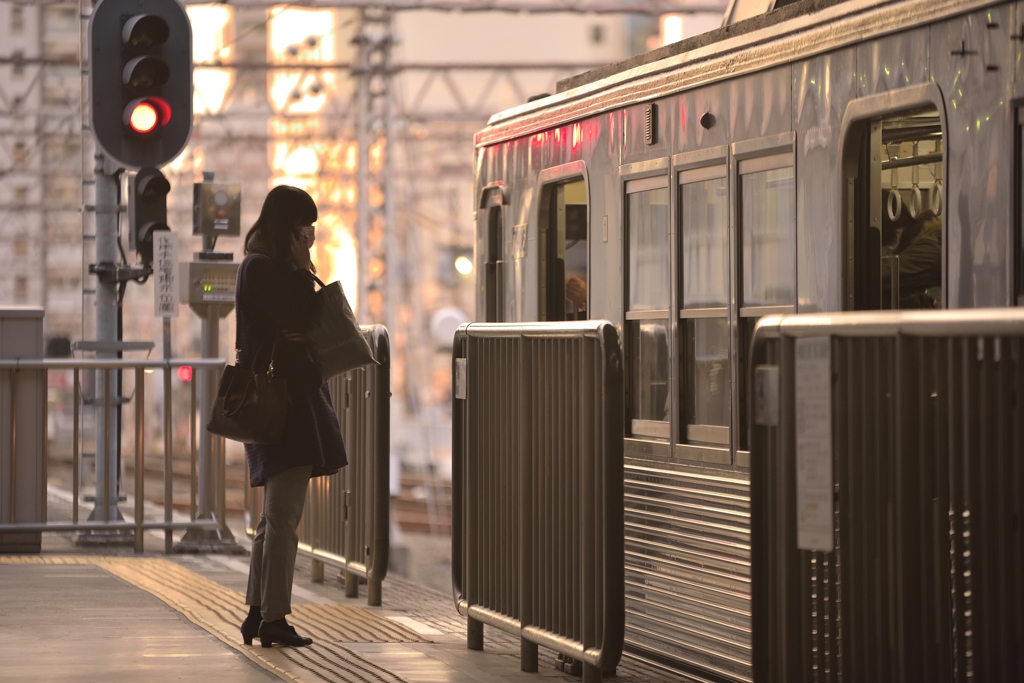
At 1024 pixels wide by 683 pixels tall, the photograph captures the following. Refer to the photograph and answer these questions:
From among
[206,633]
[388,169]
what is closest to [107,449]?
[206,633]

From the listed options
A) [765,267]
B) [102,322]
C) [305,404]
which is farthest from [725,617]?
[102,322]

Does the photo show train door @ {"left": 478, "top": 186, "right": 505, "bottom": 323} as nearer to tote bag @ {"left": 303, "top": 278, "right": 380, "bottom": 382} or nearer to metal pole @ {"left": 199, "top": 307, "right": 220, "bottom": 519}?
tote bag @ {"left": 303, "top": 278, "right": 380, "bottom": 382}

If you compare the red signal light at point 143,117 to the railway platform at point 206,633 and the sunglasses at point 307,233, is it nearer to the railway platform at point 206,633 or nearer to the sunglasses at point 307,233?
the railway platform at point 206,633

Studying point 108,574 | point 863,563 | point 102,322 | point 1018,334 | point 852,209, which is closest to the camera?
point 1018,334

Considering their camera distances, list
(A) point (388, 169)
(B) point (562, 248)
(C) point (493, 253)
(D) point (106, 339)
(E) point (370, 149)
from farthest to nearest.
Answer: (E) point (370, 149), (A) point (388, 169), (D) point (106, 339), (C) point (493, 253), (B) point (562, 248)

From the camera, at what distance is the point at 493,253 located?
29.0ft

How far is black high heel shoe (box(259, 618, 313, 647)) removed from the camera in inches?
262

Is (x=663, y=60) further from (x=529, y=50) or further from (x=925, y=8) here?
(x=529, y=50)

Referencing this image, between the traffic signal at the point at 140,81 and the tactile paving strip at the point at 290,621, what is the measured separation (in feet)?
7.66

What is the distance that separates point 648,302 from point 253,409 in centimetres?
172

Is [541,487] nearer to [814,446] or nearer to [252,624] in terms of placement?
[252,624]

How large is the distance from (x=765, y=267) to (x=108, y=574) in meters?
4.37

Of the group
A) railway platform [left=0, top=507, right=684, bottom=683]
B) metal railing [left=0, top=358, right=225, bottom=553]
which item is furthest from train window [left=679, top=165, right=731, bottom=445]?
metal railing [left=0, top=358, right=225, bottom=553]

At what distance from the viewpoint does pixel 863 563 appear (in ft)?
12.9
